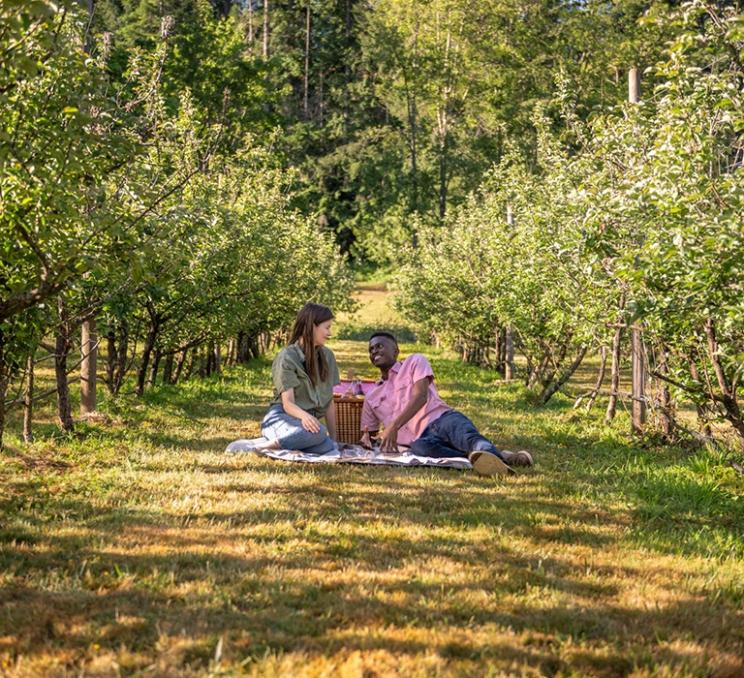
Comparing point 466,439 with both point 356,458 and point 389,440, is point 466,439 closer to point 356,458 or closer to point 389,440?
point 389,440

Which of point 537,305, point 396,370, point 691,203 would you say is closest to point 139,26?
point 537,305

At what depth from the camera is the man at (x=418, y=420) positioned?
26.4 ft

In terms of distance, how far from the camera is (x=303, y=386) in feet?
28.6

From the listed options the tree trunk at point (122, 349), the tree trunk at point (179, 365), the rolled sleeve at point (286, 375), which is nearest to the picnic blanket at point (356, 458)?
the rolled sleeve at point (286, 375)

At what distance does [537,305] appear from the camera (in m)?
13.3

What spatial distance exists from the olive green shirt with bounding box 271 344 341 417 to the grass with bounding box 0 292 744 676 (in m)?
0.96

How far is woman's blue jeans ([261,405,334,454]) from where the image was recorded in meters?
8.38

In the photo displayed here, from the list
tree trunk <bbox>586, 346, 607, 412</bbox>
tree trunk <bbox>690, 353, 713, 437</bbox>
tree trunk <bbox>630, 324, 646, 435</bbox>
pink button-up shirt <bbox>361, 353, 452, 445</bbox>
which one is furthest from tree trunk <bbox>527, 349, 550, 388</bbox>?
pink button-up shirt <bbox>361, 353, 452, 445</bbox>

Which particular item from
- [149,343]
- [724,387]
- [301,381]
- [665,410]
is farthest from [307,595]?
[149,343]

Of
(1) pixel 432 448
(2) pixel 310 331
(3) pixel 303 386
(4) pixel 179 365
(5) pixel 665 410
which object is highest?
(2) pixel 310 331

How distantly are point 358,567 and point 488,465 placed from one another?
9.90 ft

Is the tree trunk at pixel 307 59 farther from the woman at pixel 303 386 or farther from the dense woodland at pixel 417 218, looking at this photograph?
the woman at pixel 303 386

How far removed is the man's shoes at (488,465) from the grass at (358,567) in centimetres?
19

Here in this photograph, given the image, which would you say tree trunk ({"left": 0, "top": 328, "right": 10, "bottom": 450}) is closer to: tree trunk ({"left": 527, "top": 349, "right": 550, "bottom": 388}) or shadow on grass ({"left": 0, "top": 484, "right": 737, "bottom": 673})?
shadow on grass ({"left": 0, "top": 484, "right": 737, "bottom": 673})
